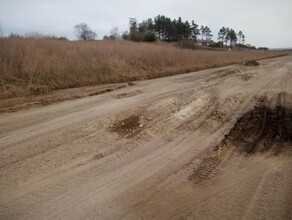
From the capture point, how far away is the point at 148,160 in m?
5.02

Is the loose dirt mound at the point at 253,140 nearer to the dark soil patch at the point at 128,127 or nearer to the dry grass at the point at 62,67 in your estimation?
the dark soil patch at the point at 128,127

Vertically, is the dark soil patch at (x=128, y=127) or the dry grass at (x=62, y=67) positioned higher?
the dry grass at (x=62, y=67)

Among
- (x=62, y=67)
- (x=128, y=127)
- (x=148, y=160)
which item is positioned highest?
(x=62, y=67)

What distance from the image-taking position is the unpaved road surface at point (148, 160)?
3.76 m

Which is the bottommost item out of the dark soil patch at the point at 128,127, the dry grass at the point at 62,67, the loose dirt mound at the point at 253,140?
the loose dirt mound at the point at 253,140

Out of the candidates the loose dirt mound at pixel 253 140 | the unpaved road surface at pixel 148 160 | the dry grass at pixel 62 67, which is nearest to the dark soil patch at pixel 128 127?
the unpaved road surface at pixel 148 160

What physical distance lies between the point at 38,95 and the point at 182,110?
4633 millimetres

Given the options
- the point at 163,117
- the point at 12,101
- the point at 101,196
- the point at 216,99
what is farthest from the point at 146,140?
the point at 12,101

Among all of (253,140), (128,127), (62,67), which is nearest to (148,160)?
(128,127)

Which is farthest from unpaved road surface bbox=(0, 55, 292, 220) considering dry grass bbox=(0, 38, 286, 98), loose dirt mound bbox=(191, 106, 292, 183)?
dry grass bbox=(0, 38, 286, 98)

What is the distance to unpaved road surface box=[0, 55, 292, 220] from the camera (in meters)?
3.76

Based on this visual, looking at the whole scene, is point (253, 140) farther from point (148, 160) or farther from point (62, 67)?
point (62, 67)

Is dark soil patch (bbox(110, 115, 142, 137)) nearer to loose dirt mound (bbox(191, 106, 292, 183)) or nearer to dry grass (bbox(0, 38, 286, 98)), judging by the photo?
loose dirt mound (bbox(191, 106, 292, 183))

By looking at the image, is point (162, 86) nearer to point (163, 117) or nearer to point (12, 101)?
point (163, 117)
